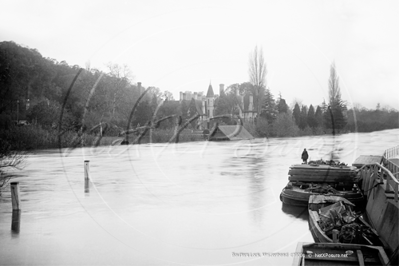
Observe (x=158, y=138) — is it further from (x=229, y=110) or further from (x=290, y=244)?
(x=290, y=244)

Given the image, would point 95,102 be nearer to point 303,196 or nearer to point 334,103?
point 334,103

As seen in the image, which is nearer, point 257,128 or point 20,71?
point 20,71

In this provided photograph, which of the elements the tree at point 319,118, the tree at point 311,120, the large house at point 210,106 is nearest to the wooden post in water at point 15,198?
the large house at point 210,106

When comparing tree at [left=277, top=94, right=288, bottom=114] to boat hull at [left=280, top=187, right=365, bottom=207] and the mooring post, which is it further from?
the mooring post

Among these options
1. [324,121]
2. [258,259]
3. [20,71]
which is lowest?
[258,259]

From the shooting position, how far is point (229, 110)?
2864 inches

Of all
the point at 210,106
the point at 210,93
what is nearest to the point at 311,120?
the point at 210,106

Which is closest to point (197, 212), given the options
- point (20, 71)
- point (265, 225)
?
point (265, 225)

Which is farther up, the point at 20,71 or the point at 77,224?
the point at 20,71

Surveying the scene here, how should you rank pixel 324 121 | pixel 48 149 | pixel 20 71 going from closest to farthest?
pixel 48 149 → pixel 20 71 → pixel 324 121

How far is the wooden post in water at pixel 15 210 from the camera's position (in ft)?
40.7

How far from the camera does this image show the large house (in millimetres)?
66544

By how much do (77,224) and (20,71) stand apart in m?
47.9

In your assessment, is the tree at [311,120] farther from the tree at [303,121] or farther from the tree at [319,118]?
the tree at [303,121]
